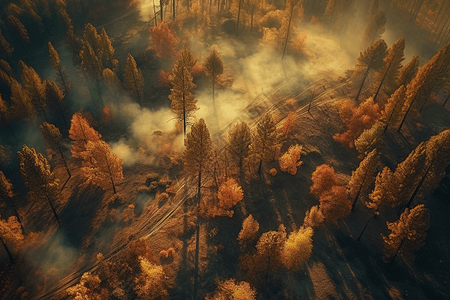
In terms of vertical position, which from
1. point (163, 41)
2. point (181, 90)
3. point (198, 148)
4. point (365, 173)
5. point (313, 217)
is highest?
point (163, 41)

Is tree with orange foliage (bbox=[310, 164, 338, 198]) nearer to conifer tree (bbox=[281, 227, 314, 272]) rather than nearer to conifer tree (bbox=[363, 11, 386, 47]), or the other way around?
conifer tree (bbox=[281, 227, 314, 272])

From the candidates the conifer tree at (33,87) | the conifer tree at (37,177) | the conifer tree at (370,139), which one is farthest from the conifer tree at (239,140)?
the conifer tree at (33,87)

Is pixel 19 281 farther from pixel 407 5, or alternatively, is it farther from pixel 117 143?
pixel 407 5

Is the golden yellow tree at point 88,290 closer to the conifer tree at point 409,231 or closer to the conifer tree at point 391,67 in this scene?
the conifer tree at point 409,231

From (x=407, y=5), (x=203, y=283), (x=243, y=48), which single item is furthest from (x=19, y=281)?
(x=407, y=5)

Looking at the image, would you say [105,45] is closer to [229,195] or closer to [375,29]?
[229,195]

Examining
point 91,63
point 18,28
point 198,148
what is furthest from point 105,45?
point 198,148

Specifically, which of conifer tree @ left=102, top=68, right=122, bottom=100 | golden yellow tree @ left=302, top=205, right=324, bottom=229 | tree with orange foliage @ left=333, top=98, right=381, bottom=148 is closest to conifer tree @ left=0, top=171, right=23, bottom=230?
conifer tree @ left=102, top=68, right=122, bottom=100
